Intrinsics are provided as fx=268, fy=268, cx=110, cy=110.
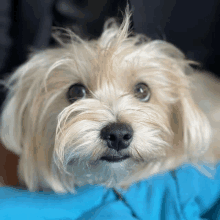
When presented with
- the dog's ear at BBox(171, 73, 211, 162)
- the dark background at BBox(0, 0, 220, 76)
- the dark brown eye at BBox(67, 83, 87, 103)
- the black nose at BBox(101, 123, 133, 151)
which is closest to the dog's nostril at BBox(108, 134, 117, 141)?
the black nose at BBox(101, 123, 133, 151)

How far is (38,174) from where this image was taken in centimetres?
136

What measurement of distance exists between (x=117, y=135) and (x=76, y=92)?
38 cm

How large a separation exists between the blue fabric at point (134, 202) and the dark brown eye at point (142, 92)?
0.46m

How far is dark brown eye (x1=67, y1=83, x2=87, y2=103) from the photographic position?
4.31ft

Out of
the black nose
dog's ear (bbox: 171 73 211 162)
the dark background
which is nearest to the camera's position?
the black nose

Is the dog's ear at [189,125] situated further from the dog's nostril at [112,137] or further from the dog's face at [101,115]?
the dog's nostril at [112,137]

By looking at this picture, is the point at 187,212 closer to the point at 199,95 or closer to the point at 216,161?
the point at 216,161

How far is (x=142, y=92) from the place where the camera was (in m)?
1.37

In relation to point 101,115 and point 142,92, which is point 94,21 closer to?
point 142,92

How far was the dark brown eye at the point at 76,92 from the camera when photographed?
4.31ft

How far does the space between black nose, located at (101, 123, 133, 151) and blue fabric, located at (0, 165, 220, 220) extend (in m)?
0.38

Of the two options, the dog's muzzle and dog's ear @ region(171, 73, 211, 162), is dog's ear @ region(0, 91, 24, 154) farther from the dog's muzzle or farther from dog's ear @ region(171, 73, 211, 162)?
dog's ear @ region(171, 73, 211, 162)

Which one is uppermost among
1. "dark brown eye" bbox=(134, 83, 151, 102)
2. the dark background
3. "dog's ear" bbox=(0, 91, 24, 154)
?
the dark background

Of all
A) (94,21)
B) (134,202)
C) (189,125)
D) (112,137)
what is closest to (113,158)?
(112,137)
